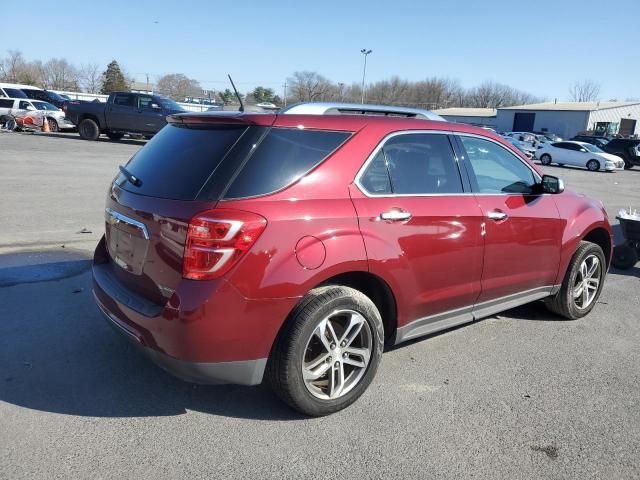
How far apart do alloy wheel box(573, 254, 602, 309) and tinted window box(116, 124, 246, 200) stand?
358cm

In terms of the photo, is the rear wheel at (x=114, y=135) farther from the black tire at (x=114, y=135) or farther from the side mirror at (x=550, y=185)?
the side mirror at (x=550, y=185)

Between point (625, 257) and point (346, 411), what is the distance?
213 inches

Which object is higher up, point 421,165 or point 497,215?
point 421,165

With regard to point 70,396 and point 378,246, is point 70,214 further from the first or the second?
point 378,246

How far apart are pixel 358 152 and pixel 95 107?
828 inches

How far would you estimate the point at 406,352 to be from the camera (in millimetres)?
4066

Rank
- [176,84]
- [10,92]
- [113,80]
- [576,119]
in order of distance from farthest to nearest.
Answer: [176,84] → [113,80] → [576,119] → [10,92]

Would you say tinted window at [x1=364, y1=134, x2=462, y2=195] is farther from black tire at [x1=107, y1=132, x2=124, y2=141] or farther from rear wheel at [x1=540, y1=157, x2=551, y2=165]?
rear wheel at [x1=540, y1=157, x2=551, y2=165]

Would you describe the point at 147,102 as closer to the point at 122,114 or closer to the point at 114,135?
the point at 122,114

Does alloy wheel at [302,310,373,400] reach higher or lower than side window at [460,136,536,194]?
lower

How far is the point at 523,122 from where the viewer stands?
245 feet

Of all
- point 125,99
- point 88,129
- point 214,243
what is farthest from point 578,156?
point 214,243

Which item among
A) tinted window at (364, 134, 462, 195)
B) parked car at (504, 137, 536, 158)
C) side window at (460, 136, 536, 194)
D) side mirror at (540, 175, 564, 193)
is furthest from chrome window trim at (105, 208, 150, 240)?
parked car at (504, 137, 536, 158)

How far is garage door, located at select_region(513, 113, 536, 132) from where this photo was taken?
241ft
